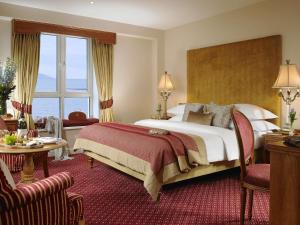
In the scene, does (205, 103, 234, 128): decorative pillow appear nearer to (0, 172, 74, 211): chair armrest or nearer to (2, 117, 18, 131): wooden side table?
(0, 172, 74, 211): chair armrest

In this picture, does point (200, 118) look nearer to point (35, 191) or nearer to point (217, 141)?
point (217, 141)

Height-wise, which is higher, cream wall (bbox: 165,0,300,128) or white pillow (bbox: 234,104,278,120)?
cream wall (bbox: 165,0,300,128)

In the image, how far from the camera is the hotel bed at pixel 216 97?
328 cm

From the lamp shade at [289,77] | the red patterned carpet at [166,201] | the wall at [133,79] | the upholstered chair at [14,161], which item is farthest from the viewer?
the wall at [133,79]

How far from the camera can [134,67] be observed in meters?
6.16

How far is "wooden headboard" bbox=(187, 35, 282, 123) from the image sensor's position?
4.24 m

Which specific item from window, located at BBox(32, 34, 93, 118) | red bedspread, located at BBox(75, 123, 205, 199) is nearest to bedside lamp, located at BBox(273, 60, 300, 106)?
red bedspread, located at BBox(75, 123, 205, 199)

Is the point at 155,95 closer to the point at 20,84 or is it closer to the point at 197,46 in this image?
the point at 197,46

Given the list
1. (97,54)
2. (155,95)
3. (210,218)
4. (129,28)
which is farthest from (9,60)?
(210,218)

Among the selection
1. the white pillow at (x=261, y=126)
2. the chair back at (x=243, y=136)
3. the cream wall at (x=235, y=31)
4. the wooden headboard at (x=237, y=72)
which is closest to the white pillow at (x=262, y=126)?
the white pillow at (x=261, y=126)

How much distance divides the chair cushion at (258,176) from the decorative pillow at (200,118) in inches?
65.9

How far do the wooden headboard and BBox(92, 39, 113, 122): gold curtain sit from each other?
1540 millimetres

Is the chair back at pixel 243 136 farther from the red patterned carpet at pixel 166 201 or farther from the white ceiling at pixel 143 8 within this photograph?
the white ceiling at pixel 143 8

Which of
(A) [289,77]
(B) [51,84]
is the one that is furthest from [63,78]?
(A) [289,77]
